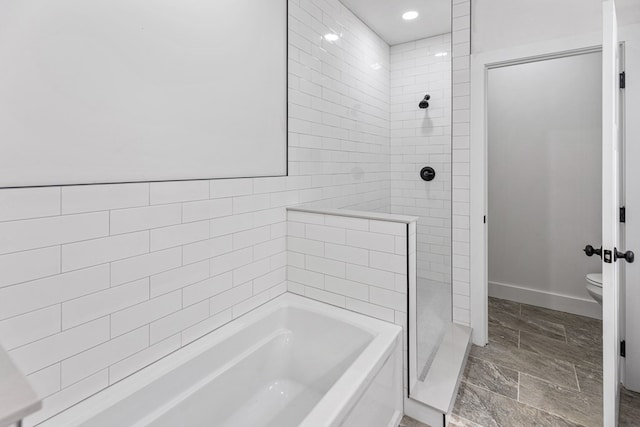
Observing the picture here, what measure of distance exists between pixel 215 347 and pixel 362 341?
0.78 metres

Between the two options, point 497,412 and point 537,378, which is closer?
point 497,412

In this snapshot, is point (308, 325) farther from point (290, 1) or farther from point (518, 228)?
point (518, 228)

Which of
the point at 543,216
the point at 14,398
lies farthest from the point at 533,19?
the point at 14,398

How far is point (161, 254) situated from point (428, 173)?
286 centimetres

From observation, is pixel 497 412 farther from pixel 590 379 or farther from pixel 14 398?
pixel 14 398

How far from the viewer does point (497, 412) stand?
1.78 metres

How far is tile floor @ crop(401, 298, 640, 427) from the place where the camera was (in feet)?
5.73

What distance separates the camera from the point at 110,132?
4.10 ft

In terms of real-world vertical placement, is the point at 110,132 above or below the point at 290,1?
below

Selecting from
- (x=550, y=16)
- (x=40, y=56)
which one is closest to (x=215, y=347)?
(x=40, y=56)

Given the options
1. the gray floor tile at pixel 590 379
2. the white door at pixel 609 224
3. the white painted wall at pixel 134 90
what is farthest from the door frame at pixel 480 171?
the white painted wall at pixel 134 90

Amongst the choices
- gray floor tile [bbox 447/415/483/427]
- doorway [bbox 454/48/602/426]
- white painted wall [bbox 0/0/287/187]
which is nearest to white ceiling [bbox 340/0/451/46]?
doorway [bbox 454/48/602/426]

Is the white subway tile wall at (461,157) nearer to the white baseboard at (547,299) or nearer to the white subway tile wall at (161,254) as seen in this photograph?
the white subway tile wall at (161,254)

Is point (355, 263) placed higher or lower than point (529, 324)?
higher
